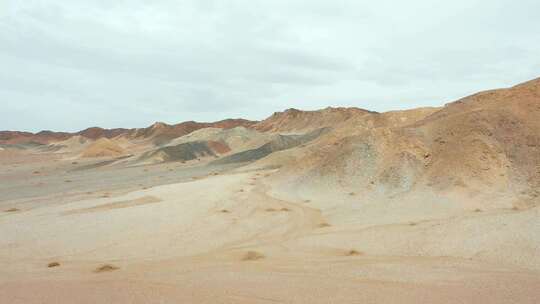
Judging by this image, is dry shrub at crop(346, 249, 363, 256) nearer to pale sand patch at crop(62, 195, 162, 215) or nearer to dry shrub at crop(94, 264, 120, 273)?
dry shrub at crop(94, 264, 120, 273)

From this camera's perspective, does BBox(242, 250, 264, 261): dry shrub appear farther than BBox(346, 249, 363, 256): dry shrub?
No

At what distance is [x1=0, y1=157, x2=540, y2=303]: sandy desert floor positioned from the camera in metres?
6.00

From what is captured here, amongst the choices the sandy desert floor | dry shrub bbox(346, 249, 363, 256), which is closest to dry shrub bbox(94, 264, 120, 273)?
the sandy desert floor

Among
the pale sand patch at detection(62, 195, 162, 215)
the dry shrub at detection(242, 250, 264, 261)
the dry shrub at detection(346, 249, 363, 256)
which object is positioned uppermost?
the pale sand patch at detection(62, 195, 162, 215)

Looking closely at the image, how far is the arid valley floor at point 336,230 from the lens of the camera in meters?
6.26

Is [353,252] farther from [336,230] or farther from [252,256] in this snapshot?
[336,230]

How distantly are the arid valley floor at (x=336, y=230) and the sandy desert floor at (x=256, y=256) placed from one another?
3cm

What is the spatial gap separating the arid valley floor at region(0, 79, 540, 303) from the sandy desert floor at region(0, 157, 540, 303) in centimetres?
3

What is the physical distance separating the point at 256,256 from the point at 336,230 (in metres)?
3.24

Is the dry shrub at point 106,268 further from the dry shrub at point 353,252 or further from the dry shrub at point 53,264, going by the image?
the dry shrub at point 353,252

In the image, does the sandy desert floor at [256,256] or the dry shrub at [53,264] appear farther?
the dry shrub at [53,264]

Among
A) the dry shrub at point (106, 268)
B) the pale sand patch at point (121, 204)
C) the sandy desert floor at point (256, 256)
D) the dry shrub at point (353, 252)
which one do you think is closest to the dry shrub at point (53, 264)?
the sandy desert floor at point (256, 256)

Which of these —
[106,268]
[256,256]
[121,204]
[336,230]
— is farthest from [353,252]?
[121,204]

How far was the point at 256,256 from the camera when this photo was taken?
848 cm
